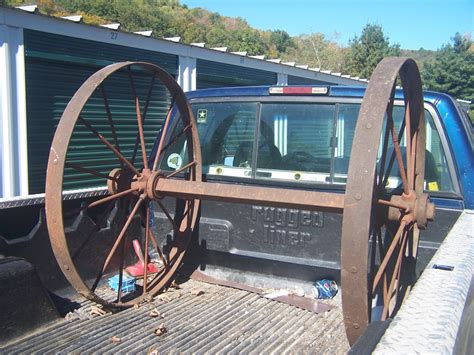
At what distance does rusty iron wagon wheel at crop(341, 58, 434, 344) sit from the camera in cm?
196

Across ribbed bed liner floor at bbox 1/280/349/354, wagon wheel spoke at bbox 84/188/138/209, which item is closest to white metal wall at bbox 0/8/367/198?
wagon wheel spoke at bbox 84/188/138/209

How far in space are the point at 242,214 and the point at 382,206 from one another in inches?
43.4

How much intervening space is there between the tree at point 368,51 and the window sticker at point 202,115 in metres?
40.6

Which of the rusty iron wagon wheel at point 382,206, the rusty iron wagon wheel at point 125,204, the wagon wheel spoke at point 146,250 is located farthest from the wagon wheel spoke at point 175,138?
the rusty iron wagon wheel at point 382,206

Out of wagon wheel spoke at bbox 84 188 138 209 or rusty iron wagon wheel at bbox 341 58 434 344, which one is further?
wagon wheel spoke at bbox 84 188 138 209

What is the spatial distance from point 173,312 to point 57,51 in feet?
22.6

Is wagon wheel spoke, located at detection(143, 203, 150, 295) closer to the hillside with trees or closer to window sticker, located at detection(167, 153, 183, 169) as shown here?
window sticker, located at detection(167, 153, 183, 169)

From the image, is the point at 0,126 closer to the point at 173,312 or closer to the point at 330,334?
the point at 173,312

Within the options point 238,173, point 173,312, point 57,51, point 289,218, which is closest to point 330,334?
point 289,218

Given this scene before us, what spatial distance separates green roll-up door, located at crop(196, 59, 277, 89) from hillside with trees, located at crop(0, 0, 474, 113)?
10.8m

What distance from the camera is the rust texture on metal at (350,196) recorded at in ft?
6.52

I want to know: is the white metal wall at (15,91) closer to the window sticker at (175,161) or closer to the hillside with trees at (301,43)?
the window sticker at (175,161)

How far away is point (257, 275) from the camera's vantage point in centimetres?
349

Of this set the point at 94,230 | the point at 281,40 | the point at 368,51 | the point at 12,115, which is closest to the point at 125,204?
the point at 94,230
